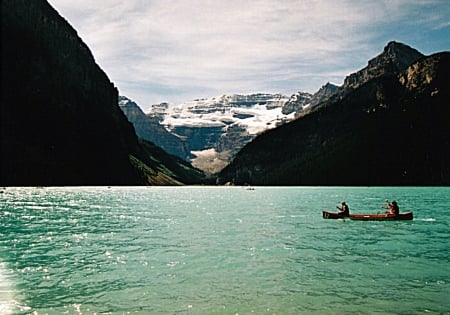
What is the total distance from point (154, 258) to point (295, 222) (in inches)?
1541

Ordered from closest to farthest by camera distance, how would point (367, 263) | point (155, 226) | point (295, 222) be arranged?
point (367, 263) < point (155, 226) < point (295, 222)

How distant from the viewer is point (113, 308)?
995 inches

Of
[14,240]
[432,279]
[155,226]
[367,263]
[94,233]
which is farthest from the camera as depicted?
[155,226]

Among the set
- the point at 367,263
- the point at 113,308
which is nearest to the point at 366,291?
the point at 367,263

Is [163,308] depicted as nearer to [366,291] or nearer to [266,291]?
[266,291]

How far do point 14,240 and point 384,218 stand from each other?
188ft

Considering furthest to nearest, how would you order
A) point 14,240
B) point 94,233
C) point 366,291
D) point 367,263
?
point 94,233 < point 14,240 < point 367,263 < point 366,291

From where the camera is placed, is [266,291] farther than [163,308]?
Yes

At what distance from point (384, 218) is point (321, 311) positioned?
56.1 meters

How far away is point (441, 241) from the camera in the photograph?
173 feet

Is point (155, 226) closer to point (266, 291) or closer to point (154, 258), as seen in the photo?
point (154, 258)

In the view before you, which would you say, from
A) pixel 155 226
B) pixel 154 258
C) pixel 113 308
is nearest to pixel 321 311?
pixel 113 308

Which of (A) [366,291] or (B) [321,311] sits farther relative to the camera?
(A) [366,291]

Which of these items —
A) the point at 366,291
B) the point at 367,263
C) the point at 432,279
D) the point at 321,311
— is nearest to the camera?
the point at 321,311
